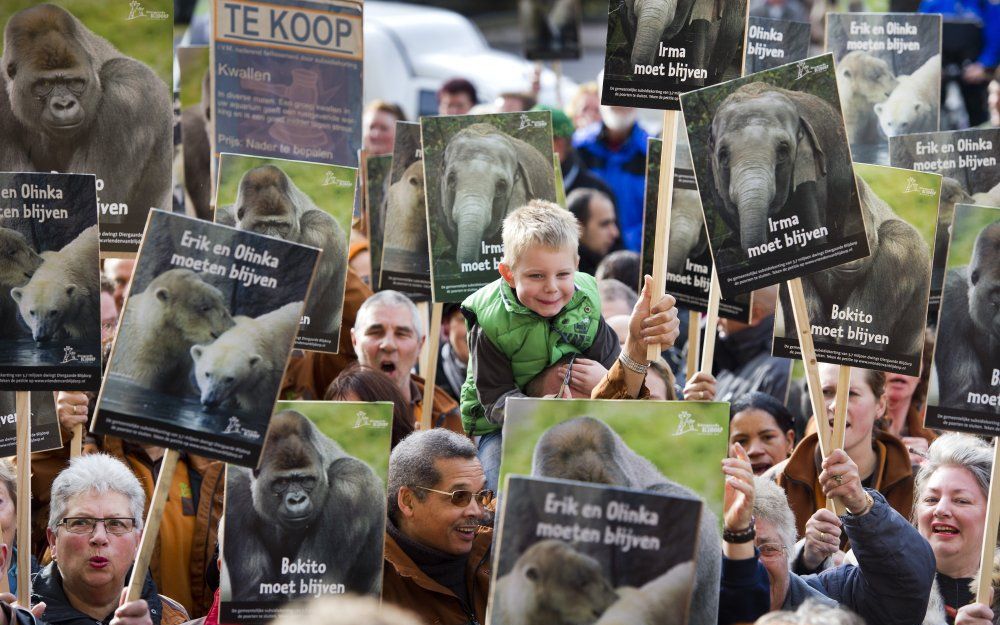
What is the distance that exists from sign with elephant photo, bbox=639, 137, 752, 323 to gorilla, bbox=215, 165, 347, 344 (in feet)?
4.13

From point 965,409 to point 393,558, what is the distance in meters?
1.87

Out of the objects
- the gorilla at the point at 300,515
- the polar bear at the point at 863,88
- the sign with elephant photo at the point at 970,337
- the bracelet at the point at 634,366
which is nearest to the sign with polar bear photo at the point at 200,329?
the gorilla at the point at 300,515

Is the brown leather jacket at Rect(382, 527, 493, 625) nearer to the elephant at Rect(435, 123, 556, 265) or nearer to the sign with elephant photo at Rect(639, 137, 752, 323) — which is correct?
the elephant at Rect(435, 123, 556, 265)

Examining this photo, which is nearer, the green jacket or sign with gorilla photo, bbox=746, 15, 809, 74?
the green jacket

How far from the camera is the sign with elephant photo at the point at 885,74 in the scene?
7.30m

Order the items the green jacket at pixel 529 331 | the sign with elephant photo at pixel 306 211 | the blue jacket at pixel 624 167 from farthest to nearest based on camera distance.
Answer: the blue jacket at pixel 624 167
the sign with elephant photo at pixel 306 211
the green jacket at pixel 529 331

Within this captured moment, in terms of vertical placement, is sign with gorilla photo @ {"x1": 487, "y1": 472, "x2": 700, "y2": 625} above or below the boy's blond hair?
below

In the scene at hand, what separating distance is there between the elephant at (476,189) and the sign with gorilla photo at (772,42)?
158cm

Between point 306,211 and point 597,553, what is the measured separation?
268 centimetres

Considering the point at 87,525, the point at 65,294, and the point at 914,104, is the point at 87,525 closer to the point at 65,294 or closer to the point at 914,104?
the point at 65,294

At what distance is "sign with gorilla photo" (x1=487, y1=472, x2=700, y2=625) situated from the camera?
3.69 metres

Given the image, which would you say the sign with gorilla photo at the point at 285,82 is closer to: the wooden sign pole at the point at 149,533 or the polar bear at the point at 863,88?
the polar bear at the point at 863,88

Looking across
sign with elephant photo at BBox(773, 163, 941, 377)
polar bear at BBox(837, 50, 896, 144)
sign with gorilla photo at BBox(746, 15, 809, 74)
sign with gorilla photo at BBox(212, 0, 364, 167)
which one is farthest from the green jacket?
polar bear at BBox(837, 50, 896, 144)

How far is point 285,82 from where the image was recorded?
696 cm
